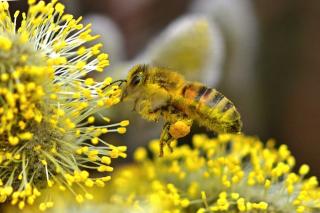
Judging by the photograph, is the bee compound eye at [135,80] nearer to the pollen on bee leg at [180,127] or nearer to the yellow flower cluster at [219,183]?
the pollen on bee leg at [180,127]

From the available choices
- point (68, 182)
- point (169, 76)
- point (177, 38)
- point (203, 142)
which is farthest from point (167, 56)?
point (68, 182)

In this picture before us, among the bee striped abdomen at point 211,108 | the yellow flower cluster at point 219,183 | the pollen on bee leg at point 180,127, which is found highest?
the bee striped abdomen at point 211,108

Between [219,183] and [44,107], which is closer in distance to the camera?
[44,107]

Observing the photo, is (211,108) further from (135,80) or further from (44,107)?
(44,107)

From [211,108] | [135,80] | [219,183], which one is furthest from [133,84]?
[219,183]

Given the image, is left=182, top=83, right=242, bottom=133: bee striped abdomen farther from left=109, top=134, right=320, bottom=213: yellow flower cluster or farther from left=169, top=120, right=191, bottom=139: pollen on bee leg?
left=109, top=134, right=320, bottom=213: yellow flower cluster

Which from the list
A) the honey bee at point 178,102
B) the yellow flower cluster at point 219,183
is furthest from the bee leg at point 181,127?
the yellow flower cluster at point 219,183

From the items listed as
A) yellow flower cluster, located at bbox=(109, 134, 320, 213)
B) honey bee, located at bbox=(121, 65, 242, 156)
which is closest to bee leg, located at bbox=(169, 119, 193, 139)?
honey bee, located at bbox=(121, 65, 242, 156)
